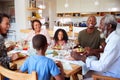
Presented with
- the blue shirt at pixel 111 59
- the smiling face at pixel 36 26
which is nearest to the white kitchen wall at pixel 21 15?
the smiling face at pixel 36 26

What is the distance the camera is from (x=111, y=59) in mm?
1848

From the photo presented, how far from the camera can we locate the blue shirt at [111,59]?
6.03 feet

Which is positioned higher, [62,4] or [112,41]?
[62,4]

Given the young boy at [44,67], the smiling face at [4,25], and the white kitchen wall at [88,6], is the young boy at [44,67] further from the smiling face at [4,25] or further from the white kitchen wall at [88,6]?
the white kitchen wall at [88,6]

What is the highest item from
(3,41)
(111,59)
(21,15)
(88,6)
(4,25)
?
(88,6)

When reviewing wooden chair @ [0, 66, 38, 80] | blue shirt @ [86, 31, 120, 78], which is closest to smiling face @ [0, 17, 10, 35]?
wooden chair @ [0, 66, 38, 80]

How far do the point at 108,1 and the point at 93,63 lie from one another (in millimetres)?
5443

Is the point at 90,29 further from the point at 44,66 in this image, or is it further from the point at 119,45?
the point at 44,66

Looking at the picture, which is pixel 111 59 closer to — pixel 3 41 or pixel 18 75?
pixel 18 75

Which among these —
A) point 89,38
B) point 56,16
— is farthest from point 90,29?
point 56,16

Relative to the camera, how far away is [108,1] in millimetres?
6902

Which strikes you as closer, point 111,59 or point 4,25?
point 111,59

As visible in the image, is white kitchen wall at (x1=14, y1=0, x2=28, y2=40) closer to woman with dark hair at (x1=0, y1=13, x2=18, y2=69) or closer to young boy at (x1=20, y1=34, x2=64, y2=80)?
woman with dark hair at (x1=0, y1=13, x2=18, y2=69)

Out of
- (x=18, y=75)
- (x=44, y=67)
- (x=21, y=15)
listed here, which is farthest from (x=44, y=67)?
(x=21, y=15)
